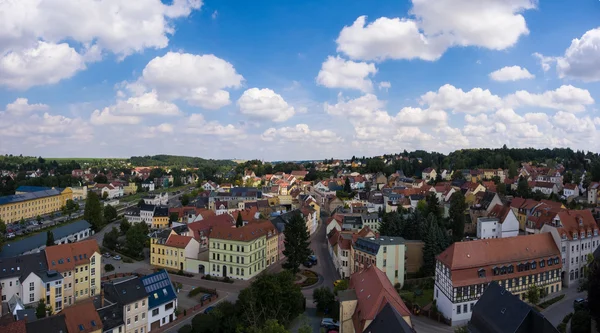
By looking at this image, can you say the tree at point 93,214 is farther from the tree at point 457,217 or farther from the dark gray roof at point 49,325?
the tree at point 457,217

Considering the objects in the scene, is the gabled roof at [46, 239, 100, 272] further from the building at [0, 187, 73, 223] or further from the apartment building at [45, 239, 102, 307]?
the building at [0, 187, 73, 223]

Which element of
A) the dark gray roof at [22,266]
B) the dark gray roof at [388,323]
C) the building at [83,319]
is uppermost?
the dark gray roof at [388,323]

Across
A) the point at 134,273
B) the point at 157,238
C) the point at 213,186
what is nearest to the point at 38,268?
the point at 134,273

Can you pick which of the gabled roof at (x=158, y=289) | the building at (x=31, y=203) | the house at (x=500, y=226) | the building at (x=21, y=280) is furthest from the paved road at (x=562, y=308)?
the building at (x=31, y=203)

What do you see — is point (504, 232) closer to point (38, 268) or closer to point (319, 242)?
point (319, 242)

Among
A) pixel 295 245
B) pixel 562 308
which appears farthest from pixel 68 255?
pixel 562 308

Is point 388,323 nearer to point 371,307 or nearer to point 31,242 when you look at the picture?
point 371,307
